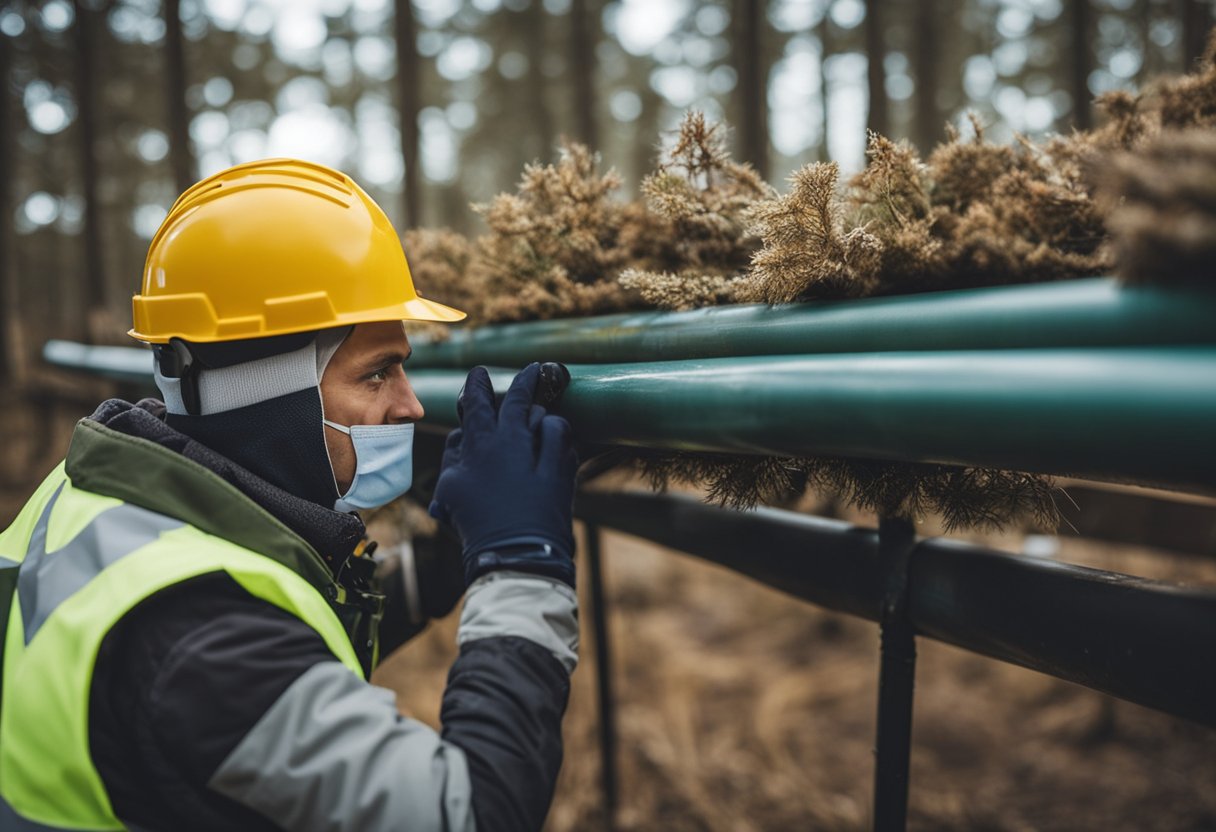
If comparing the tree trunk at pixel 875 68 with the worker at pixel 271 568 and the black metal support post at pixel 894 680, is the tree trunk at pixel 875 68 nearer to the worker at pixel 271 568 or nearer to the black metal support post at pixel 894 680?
the black metal support post at pixel 894 680

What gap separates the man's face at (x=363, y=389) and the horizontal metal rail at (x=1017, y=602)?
1.00m

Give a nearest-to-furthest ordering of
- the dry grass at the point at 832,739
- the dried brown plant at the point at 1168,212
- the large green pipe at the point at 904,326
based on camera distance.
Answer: the dried brown plant at the point at 1168,212 → the large green pipe at the point at 904,326 → the dry grass at the point at 832,739

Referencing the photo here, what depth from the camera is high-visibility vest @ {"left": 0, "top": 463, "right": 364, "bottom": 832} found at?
4.12ft

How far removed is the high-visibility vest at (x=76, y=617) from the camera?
1255 millimetres

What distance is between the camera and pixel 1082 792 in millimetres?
4766

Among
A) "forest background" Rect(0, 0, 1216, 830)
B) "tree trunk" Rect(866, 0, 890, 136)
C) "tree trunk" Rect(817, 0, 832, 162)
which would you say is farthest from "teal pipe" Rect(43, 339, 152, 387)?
"tree trunk" Rect(817, 0, 832, 162)

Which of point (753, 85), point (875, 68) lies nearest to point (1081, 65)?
point (875, 68)

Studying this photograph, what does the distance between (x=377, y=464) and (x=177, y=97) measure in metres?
9.74

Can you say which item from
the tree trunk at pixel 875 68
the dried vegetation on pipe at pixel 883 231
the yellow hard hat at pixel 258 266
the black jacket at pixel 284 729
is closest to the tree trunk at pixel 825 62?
the tree trunk at pixel 875 68

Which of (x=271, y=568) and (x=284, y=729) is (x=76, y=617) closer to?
(x=271, y=568)

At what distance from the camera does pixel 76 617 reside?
128cm

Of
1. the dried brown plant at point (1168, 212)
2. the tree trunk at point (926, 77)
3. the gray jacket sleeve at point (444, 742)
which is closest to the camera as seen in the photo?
the dried brown plant at point (1168, 212)

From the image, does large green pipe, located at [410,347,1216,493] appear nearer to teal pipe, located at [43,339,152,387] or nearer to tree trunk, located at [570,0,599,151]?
teal pipe, located at [43,339,152,387]

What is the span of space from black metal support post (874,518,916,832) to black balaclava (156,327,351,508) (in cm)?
131
